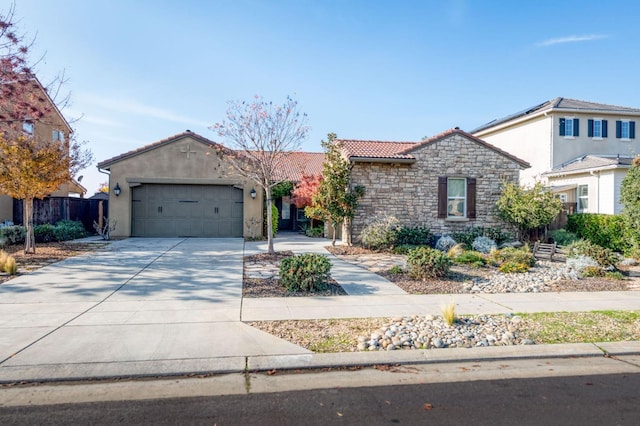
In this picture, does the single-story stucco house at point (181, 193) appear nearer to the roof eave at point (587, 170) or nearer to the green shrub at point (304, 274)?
the green shrub at point (304, 274)

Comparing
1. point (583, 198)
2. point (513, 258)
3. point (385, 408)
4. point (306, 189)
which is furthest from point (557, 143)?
point (385, 408)

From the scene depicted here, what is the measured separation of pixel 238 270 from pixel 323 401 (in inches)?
267

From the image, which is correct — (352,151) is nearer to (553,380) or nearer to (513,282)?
(513,282)

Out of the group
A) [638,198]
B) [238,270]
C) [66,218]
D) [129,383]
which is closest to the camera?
[129,383]

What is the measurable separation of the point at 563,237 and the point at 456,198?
405 centimetres

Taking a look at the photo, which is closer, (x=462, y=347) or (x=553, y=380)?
(x=553, y=380)

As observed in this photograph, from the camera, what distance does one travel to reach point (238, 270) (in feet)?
33.9

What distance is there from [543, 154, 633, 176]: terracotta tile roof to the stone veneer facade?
587 centimetres

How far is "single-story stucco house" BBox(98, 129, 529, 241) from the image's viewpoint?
15711 mm

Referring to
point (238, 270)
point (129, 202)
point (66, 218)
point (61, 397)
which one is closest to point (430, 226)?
point (238, 270)

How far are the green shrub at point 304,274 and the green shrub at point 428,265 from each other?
7.46 ft

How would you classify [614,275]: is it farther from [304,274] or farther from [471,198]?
[304,274]

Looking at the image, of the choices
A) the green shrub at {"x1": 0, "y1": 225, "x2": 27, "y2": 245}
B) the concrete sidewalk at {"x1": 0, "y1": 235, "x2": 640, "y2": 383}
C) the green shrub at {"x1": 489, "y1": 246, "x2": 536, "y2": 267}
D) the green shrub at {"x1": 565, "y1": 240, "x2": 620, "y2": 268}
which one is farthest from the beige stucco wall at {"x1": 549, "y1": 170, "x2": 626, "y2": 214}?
the green shrub at {"x1": 0, "y1": 225, "x2": 27, "y2": 245}

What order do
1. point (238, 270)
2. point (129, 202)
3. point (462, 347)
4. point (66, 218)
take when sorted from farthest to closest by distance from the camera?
point (66, 218)
point (129, 202)
point (238, 270)
point (462, 347)
